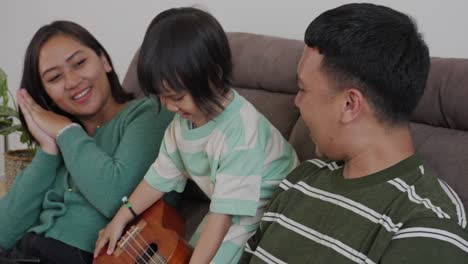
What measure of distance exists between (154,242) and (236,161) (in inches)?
13.2

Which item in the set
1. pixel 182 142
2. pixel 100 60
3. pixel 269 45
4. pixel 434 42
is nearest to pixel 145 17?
pixel 100 60

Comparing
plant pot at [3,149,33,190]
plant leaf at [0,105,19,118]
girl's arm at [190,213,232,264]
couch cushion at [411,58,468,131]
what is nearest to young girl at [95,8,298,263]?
girl's arm at [190,213,232,264]

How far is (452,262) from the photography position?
0.85 m

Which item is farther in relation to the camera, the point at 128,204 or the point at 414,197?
the point at 128,204

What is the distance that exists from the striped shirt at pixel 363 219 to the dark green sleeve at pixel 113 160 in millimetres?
469

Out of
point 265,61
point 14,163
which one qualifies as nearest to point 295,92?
point 265,61

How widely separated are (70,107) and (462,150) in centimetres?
113

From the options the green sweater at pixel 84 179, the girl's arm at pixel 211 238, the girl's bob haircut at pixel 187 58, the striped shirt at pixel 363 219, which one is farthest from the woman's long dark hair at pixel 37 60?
the striped shirt at pixel 363 219

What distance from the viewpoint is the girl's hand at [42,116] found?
1.64 m

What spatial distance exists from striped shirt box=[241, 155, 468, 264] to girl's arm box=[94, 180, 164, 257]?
0.36 m

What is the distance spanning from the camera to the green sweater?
1.52 m

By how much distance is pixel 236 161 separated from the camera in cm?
124

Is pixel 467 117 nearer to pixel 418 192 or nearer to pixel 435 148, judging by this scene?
pixel 435 148

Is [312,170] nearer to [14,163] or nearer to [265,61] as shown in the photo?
[265,61]
